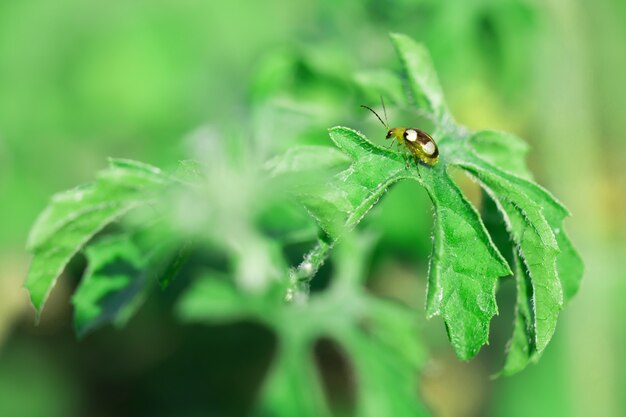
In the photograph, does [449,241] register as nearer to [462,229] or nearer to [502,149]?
[462,229]

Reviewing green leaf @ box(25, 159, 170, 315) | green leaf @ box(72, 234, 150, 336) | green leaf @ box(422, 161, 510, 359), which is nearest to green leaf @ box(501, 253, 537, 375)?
green leaf @ box(422, 161, 510, 359)

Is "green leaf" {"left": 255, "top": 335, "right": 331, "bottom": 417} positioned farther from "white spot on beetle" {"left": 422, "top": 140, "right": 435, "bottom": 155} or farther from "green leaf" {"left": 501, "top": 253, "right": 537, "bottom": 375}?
"white spot on beetle" {"left": 422, "top": 140, "right": 435, "bottom": 155}

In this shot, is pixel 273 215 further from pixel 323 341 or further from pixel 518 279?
pixel 323 341

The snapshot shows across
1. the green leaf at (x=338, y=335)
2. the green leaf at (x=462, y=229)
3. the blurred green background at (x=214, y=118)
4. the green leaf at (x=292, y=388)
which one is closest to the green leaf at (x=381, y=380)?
the green leaf at (x=338, y=335)

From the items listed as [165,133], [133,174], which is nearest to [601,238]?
[165,133]

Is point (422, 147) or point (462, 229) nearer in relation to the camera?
point (462, 229)

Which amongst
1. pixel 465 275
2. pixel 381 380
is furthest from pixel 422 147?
pixel 381 380
